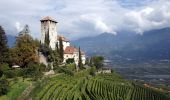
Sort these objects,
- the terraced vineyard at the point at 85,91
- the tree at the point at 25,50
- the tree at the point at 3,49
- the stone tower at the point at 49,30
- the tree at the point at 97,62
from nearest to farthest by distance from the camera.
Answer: the terraced vineyard at the point at 85,91
the tree at the point at 3,49
the tree at the point at 25,50
the stone tower at the point at 49,30
the tree at the point at 97,62

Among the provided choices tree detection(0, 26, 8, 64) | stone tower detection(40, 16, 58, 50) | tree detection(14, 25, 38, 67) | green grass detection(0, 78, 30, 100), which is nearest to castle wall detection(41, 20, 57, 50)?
stone tower detection(40, 16, 58, 50)

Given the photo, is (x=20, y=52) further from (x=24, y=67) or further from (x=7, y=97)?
(x=7, y=97)

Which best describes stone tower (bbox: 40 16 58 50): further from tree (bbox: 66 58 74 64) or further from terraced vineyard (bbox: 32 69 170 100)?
terraced vineyard (bbox: 32 69 170 100)

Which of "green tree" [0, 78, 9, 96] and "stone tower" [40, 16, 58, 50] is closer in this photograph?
"green tree" [0, 78, 9, 96]

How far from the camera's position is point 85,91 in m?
71.1

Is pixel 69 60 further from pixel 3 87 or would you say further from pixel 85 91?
pixel 3 87

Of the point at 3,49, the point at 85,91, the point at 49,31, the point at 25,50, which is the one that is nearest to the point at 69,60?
the point at 49,31

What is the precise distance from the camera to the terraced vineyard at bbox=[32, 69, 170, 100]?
207ft

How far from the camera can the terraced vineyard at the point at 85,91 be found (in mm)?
63156

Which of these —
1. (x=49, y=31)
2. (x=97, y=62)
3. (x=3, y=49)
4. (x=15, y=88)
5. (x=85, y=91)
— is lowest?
(x=85, y=91)

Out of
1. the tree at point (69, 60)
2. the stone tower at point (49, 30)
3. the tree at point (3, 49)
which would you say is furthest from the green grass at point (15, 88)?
the tree at point (69, 60)

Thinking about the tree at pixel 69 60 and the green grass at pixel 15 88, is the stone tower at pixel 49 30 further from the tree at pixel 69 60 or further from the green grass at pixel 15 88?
the green grass at pixel 15 88

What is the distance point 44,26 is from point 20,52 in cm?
2522

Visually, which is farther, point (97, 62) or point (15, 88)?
point (97, 62)
